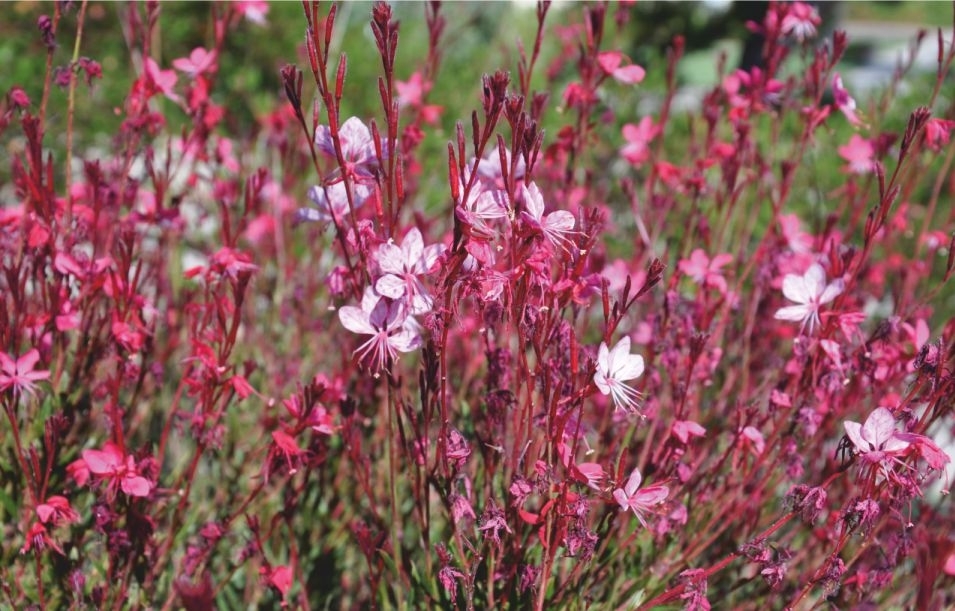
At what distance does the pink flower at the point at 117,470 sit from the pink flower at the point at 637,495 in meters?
0.80

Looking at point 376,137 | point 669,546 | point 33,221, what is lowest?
point 669,546

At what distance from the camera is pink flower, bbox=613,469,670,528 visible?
4.49 ft

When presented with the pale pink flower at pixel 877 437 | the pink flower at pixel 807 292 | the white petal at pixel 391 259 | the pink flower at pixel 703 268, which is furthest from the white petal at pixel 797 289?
the white petal at pixel 391 259

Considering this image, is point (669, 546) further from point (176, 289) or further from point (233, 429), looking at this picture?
point (176, 289)

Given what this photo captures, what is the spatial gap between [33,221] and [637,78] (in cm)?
128

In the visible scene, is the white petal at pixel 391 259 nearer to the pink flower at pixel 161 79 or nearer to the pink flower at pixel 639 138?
the pink flower at pixel 161 79

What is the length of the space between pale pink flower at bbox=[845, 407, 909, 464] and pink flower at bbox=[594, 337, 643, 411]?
1.03ft

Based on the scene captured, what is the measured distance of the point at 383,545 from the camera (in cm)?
172

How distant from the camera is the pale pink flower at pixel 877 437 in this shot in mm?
1282

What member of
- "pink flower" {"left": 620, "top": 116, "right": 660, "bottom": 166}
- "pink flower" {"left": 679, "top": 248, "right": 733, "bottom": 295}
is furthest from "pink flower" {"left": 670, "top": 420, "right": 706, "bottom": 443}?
"pink flower" {"left": 620, "top": 116, "right": 660, "bottom": 166}

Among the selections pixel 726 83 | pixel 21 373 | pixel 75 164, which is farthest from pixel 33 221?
pixel 75 164

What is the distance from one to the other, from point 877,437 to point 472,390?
1.26 m

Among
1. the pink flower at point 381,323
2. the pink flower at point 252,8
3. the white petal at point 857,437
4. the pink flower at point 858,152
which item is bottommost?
the pink flower at point 858,152

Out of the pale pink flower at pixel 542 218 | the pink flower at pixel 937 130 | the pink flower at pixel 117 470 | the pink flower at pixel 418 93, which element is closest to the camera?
the pale pink flower at pixel 542 218
